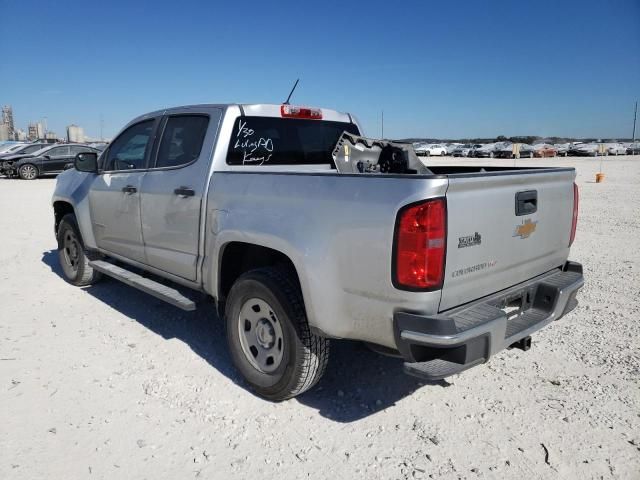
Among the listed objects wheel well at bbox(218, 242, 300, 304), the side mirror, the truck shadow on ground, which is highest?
the side mirror

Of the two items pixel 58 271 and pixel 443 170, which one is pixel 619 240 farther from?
pixel 58 271

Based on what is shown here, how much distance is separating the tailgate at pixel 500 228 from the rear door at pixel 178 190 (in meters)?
1.97

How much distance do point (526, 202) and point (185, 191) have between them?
2.43 metres

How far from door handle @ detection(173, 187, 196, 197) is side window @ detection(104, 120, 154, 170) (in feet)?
2.73

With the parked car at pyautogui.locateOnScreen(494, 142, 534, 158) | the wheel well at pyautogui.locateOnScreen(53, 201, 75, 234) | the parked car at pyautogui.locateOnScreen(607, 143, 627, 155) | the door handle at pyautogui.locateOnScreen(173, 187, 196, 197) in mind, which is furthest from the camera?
the parked car at pyautogui.locateOnScreen(607, 143, 627, 155)

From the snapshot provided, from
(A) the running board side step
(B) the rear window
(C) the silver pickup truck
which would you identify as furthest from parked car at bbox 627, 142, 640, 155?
(A) the running board side step

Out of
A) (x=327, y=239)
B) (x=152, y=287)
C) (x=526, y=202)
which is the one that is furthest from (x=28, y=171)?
(x=526, y=202)

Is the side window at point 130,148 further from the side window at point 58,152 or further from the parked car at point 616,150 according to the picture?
the parked car at point 616,150

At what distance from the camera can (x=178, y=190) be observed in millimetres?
3855

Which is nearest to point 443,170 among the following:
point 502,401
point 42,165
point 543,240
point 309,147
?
point 309,147

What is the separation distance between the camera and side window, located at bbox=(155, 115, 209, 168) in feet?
12.9

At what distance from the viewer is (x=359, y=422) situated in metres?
3.11

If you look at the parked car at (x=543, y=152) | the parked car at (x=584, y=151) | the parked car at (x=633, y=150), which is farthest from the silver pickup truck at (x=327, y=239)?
the parked car at (x=633, y=150)

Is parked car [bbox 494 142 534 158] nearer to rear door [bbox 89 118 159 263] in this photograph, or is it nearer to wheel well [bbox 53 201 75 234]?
wheel well [bbox 53 201 75 234]
